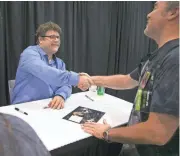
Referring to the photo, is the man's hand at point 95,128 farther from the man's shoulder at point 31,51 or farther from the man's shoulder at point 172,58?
the man's shoulder at point 31,51

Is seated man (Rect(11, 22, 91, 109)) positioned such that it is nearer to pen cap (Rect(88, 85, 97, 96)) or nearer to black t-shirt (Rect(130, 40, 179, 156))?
pen cap (Rect(88, 85, 97, 96))

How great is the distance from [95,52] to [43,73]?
1.86 metres

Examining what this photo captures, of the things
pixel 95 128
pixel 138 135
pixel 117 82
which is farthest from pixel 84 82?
pixel 138 135

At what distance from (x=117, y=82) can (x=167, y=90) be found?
2.99 feet

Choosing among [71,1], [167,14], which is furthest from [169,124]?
[71,1]

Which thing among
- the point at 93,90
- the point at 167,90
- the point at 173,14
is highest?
the point at 173,14

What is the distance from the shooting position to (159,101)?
102cm

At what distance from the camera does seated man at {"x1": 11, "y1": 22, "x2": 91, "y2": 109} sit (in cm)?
185

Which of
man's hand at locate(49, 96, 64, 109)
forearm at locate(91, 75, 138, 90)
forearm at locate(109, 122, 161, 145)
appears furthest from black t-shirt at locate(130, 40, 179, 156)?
man's hand at locate(49, 96, 64, 109)

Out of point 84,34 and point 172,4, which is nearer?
point 172,4

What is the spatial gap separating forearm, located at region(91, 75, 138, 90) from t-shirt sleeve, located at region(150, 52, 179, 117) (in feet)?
2.40

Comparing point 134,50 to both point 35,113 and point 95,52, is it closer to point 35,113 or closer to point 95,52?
point 95,52

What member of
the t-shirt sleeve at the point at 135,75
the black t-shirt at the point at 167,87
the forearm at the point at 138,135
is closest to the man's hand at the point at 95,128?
the forearm at the point at 138,135

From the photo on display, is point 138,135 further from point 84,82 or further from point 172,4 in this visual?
point 84,82
